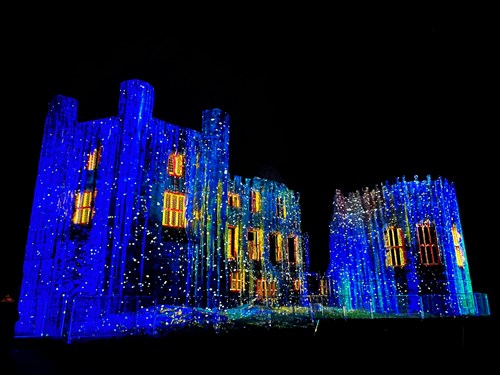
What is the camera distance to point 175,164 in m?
17.6

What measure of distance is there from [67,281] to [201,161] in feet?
26.0

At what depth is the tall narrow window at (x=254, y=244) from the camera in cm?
2150

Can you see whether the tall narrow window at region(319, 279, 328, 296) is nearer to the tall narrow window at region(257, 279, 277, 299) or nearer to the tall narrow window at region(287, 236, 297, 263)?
the tall narrow window at region(287, 236, 297, 263)

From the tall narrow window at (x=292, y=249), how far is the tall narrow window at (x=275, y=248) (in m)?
0.79

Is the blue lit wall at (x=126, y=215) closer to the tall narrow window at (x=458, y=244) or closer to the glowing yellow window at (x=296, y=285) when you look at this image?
the glowing yellow window at (x=296, y=285)

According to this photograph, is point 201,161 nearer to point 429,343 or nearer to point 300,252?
point 300,252

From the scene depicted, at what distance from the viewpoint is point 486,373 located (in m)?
6.58

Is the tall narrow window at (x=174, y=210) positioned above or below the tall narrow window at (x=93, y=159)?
below

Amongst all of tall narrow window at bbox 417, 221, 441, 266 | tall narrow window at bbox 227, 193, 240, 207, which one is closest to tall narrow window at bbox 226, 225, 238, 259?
tall narrow window at bbox 227, 193, 240, 207

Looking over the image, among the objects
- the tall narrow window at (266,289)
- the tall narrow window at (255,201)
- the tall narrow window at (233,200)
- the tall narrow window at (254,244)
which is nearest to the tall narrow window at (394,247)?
the tall narrow window at (266,289)

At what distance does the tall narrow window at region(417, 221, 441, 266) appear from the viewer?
1836 centimetres

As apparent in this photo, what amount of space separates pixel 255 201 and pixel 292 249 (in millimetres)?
3989

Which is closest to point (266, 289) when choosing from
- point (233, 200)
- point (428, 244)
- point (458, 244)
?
point (233, 200)

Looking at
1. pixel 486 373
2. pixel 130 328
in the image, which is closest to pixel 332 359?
pixel 486 373
